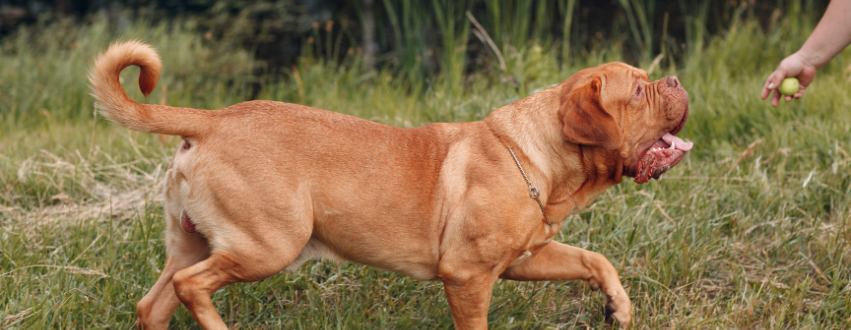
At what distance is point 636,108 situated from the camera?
318cm

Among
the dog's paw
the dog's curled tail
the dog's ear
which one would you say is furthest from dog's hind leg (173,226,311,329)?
the dog's paw

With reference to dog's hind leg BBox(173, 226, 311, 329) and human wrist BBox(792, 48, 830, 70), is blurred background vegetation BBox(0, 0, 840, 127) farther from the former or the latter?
dog's hind leg BBox(173, 226, 311, 329)

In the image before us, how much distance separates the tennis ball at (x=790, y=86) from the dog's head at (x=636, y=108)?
1028 millimetres

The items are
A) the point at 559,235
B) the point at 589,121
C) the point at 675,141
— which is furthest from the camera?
the point at 559,235

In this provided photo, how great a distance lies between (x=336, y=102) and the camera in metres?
6.38

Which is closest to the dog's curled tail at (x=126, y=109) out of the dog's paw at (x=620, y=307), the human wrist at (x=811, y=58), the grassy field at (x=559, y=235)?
the grassy field at (x=559, y=235)

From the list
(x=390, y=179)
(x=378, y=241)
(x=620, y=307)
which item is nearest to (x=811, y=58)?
(x=620, y=307)

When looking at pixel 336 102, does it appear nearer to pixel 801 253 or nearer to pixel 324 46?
pixel 324 46

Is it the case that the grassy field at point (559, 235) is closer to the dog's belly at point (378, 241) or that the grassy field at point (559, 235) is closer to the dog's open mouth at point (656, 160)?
the dog's belly at point (378, 241)

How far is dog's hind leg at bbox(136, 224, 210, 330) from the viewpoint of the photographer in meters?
3.18

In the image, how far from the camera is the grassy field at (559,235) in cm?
347

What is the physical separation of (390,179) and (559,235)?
154 centimetres

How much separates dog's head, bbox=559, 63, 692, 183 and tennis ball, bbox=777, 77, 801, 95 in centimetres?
103

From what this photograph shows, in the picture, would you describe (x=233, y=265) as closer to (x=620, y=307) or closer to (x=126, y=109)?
(x=126, y=109)
